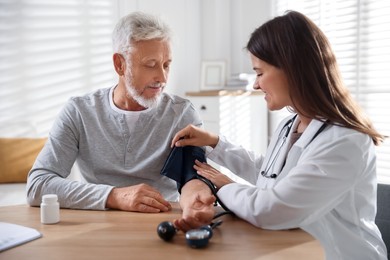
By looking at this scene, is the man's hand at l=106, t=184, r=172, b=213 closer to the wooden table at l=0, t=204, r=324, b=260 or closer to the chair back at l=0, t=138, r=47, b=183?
the wooden table at l=0, t=204, r=324, b=260

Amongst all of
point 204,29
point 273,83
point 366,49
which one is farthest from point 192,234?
point 204,29

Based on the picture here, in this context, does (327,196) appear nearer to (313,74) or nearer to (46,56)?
(313,74)

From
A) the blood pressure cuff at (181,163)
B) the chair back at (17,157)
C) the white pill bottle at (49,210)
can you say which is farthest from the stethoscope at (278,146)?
the chair back at (17,157)

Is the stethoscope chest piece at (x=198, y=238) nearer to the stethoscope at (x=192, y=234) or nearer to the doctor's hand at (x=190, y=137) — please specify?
the stethoscope at (x=192, y=234)

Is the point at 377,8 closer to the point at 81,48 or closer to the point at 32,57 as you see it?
the point at 81,48

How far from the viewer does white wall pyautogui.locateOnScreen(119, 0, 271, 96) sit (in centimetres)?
409

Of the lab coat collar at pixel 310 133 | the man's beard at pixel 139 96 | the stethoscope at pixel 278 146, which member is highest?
the man's beard at pixel 139 96

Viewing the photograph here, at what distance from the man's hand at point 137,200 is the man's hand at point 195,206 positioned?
8 cm

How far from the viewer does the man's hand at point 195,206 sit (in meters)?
1.19

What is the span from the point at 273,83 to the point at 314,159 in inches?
12.5

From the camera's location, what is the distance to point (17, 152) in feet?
11.2

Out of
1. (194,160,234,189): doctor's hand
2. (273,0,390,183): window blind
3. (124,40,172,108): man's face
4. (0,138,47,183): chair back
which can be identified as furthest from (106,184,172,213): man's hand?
(273,0,390,183): window blind

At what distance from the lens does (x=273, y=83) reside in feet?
4.77

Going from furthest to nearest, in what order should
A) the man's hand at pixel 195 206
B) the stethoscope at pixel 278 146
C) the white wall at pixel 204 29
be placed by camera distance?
the white wall at pixel 204 29 < the stethoscope at pixel 278 146 < the man's hand at pixel 195 206
